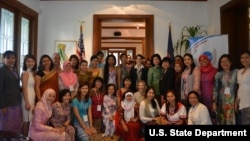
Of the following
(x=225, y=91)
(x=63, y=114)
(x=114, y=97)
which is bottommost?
(x=63, y=114)

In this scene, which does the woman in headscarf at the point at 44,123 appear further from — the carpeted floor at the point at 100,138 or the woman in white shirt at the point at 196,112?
the woman in white shirt at the point at 196,112

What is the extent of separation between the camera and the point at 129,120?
12.9ft

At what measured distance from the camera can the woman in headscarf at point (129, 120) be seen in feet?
12.5

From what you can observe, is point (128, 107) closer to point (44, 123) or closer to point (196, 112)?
point (196, 112)

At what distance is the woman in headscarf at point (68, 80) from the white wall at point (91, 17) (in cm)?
176

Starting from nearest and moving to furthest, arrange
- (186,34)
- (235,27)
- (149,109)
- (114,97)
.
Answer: (149,109) < (114,97) < (235,27) < (186,34)

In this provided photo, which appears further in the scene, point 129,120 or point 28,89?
point 129,120

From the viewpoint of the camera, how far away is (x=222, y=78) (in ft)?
12.2

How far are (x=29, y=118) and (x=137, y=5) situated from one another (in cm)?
322

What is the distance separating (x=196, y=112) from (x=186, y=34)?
8.18 feet

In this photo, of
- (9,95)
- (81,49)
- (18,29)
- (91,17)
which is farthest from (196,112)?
(18,29)

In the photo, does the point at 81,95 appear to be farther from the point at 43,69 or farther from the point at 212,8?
the point at 212,8

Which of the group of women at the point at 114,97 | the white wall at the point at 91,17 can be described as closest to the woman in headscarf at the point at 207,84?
the group of women at the point at 114,97

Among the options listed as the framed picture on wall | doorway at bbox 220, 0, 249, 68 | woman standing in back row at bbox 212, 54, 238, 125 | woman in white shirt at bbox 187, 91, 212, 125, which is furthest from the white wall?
woman in white shirt at bbox 187, 91, 212, 125
